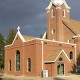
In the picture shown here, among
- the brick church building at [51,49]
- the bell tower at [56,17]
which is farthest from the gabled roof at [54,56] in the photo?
the bell tower at [56,17]

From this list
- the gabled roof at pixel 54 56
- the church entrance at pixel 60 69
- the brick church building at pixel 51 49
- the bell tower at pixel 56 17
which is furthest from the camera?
the bell tower at pixel 56 17

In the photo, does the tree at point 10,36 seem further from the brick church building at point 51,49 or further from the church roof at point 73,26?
the church roof at point 73,26

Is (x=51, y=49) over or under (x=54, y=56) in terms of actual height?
over

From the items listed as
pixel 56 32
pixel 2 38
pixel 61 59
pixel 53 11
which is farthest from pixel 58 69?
pixel 2 38

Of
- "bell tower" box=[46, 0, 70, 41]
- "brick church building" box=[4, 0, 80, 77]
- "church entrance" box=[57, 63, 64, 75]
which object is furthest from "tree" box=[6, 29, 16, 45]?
"church entrance" box=[57, 63, 64, 75]

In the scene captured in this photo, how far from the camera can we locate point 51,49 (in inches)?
1973

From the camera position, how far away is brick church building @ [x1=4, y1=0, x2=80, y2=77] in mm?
47531

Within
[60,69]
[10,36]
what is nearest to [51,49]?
[60,69]

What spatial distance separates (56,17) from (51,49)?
36.5 ft

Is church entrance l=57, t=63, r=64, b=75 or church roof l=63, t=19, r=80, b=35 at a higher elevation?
church roof l=63, t=19, r=80, b=35

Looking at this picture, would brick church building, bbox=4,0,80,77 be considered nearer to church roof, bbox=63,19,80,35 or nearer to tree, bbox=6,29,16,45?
church roof, bbox=63,19,80,35

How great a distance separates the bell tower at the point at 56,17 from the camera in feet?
191

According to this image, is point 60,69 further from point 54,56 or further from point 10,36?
point 10,36

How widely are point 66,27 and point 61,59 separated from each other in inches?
468
